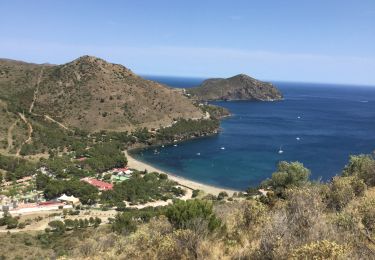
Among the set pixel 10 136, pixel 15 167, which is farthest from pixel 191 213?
pixel 10 136

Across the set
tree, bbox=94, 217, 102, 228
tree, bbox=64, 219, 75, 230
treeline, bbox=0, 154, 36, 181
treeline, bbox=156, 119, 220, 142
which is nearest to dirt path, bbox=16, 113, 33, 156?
treeline, bbox=0, 154, 36, 181

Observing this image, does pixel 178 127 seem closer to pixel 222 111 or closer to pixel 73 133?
pixel 73 133

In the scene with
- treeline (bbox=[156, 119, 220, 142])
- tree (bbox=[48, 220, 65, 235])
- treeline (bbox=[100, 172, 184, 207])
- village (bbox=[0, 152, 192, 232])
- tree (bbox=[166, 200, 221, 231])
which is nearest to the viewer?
tree (bbox=[166, 200, 221, 231])

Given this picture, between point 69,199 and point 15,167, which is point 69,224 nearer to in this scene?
point 69,199

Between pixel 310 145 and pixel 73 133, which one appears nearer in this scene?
pixel 73 133

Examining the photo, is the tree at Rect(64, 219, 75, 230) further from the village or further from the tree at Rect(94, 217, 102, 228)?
the village

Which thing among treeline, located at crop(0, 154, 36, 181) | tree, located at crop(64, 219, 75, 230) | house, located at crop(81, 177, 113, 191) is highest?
treeline, located at crop(0, 154, 36, 181)

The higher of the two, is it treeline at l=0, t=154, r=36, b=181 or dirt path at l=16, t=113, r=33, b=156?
dirt path at l=16, t=113, r=33, b=156

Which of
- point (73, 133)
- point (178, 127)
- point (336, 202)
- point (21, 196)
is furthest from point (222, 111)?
point (336, 202)
